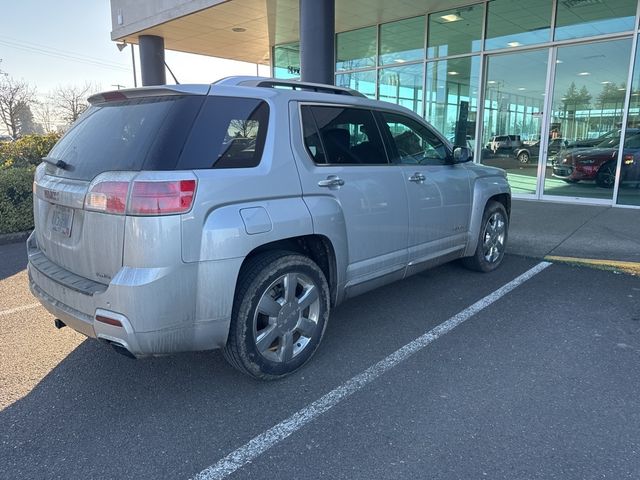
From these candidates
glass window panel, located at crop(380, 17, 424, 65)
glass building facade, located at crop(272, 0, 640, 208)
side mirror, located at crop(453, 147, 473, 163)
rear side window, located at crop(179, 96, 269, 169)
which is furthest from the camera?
glass window panel, located at crop(380, 17, 424, 65)

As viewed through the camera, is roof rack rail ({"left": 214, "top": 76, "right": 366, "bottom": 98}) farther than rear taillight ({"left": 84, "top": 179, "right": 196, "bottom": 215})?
Yes

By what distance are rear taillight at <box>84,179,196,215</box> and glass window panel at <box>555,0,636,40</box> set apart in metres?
10.0

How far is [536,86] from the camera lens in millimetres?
10656

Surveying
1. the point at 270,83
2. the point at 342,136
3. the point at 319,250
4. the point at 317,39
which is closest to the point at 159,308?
the point at 319,250

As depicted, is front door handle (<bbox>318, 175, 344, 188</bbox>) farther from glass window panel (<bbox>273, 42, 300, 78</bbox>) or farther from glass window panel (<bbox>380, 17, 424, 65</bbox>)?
glass window panel (<bbox>273, 42, 300, 78</bbox>)

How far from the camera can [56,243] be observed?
308 cm

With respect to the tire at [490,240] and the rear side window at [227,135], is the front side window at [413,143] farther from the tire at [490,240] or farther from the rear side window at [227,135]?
the rear side window at [227,135]

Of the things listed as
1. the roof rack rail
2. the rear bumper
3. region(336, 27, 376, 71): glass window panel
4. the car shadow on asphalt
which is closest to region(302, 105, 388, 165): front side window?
the roof rack rail

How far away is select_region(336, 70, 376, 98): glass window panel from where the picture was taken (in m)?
13.7

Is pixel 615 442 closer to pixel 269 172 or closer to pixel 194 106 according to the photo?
pixel 269 172

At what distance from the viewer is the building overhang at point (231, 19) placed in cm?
1109

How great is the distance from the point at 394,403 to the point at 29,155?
10.8 meters

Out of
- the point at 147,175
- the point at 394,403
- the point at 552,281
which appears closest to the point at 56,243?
the point at 147,175

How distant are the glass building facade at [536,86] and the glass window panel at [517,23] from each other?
2cm
